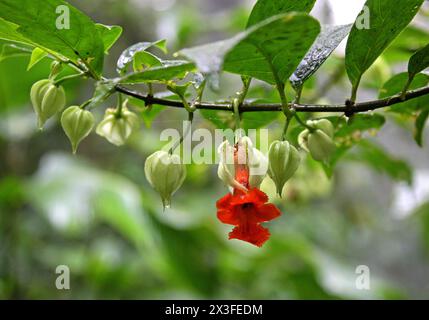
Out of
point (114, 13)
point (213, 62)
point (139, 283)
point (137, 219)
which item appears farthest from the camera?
point (114, 13)

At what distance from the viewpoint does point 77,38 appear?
53 cm

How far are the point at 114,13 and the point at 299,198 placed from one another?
6.29 ft

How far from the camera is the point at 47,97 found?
588mm

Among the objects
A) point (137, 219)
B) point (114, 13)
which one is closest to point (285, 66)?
point (137, 219)

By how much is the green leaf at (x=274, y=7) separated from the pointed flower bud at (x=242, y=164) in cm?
13

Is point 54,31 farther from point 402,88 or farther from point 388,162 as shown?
point 388,162

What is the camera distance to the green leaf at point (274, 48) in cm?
42

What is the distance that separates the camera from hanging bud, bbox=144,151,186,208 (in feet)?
1.91

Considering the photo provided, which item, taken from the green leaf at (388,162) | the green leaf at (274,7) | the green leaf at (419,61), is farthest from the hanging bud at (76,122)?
the green leaf at (388,162)

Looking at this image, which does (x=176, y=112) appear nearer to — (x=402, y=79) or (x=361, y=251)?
(x=361, y=251)

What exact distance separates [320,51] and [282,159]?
0.13 meters

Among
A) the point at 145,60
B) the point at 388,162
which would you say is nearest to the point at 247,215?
the point at 145,60

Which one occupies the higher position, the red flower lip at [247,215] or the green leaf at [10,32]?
the green leaf at [10,32]

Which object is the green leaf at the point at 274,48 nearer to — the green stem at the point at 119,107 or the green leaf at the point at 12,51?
the green stem at the point at 119,107
